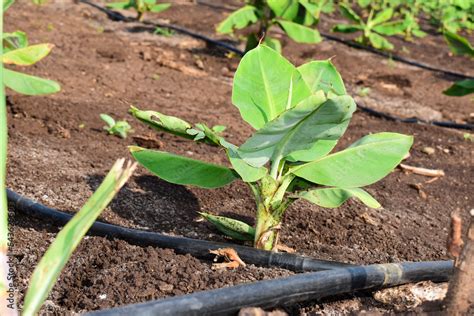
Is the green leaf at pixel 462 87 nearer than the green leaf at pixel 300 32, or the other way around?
the green leaf at pixel 462 87

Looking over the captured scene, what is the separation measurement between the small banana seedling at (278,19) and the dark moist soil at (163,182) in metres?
0.35

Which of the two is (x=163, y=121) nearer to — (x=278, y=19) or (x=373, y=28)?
(x=278, y=19)

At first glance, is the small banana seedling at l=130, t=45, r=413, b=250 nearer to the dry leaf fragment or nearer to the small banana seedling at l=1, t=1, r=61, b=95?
the dry leaf fragment

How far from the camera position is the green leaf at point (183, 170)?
2273mm

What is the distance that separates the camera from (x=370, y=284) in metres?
2.01

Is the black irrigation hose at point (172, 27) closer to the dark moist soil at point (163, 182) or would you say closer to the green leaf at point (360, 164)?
the dark moist soil at point (163, 182)

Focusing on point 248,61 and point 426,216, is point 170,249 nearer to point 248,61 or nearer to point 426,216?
point 248,61

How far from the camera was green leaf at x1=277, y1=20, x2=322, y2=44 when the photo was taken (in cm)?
587

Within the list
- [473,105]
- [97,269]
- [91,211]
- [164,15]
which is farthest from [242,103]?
[164,15]

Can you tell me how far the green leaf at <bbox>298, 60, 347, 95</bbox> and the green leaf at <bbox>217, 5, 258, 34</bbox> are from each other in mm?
3693

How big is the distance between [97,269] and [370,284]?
82cm

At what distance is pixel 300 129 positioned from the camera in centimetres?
205

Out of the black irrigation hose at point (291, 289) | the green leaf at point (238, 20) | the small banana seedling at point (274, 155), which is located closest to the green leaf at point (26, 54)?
the small banana seedling at point (274, 155)

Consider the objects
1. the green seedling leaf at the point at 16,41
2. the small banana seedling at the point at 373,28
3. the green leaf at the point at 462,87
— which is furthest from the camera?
the small banana seedling at the point at 373,28
